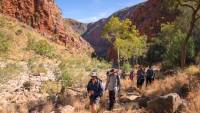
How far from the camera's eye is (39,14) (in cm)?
7262

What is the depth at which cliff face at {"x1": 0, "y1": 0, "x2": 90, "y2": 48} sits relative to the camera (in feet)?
224

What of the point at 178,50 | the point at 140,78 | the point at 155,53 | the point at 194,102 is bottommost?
the point at 194,102

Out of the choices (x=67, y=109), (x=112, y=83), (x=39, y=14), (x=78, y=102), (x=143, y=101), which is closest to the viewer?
(x=112, y=83)

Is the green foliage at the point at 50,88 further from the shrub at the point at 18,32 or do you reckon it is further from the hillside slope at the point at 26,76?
the shrub at the point at 18,32

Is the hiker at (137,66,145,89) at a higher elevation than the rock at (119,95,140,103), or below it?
higher

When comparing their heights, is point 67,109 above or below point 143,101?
below

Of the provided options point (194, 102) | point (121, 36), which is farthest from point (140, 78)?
point (121, 36)

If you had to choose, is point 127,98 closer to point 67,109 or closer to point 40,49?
point 67,109

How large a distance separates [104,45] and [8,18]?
113 m

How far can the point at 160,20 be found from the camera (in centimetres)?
10575

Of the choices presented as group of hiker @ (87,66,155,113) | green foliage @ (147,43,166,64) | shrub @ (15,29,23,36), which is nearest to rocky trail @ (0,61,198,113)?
group of hiker @ (87,66,155,113)

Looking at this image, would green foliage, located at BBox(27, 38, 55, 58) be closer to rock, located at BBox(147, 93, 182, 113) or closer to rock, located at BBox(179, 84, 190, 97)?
rock, located at BBox(179, 84, 190, 97)

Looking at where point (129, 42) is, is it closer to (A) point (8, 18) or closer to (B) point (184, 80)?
(A) point (8, 18)

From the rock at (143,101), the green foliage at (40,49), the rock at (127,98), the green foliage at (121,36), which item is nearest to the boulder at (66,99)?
the rock at (127,98)
